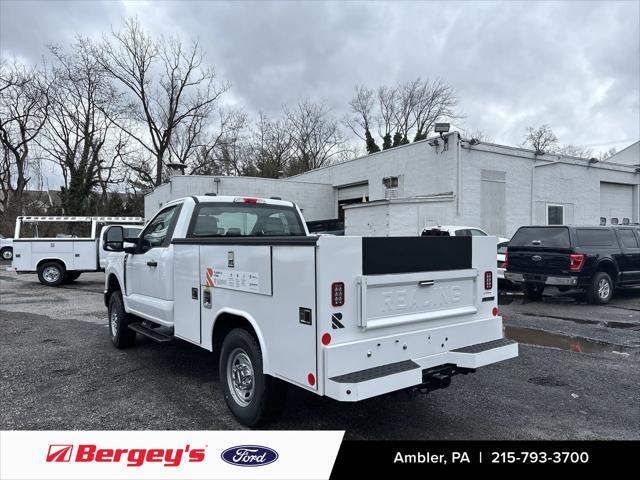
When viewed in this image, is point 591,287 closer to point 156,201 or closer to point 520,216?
point 520,216

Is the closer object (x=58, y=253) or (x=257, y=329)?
(x=257, y=329)

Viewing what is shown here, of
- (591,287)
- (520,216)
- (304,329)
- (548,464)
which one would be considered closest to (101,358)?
(304,329)

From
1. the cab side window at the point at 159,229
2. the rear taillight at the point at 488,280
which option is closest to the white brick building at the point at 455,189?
the cab side window at the point at 159,229

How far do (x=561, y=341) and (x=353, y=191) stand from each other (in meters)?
19.1

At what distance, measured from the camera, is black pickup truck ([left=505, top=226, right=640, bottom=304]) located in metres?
10.6

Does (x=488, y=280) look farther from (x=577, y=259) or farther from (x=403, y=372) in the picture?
(x=577, y=259)

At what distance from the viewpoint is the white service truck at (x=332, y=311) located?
3.24 m

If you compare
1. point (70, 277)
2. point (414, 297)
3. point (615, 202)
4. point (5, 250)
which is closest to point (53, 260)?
point (70, 277)

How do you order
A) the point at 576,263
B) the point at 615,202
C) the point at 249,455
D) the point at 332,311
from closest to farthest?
the point at 249,455, the point at 332,311, the point at 576,263, the point at 615,202

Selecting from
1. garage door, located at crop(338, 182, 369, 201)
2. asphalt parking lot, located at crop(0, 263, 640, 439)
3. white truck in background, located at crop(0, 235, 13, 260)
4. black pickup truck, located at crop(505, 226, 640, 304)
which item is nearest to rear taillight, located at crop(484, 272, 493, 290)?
asphalt parking lot, located at crop(0, 263, 640, 439)

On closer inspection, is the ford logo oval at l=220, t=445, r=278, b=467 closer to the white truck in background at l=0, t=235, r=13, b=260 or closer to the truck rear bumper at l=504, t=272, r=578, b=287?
the truck rear bumper at l=504, t=272, r=578, b=287

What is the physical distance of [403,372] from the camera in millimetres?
3383

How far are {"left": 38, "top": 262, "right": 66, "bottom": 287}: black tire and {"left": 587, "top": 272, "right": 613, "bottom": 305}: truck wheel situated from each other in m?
16.0

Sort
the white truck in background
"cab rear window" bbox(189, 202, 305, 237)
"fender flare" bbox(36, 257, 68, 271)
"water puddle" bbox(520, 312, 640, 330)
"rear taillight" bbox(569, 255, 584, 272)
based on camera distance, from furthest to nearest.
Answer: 1. the white truck in background
2. "fender flare" bbox(36, 257, 68, 271)
3. "rear taillight" bbox(569, 255, 584, 272)
4. "water puddle" bbox(520, 312, 640, 330)
5. "cab rear window" bbox(189, 202, 305, 237)
